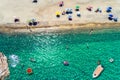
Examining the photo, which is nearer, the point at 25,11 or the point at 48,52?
the point at 48,52

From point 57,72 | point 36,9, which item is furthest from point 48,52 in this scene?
point 36,9

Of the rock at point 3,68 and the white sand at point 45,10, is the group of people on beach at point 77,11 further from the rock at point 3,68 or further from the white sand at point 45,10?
the rock at point 3,68

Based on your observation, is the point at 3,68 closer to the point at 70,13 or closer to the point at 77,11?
the point at 70,13

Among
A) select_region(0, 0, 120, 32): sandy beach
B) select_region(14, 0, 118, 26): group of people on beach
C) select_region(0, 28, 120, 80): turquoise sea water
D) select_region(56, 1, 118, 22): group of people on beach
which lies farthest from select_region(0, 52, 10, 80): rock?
select_region(56, 1, 118, 22): group of people on beach

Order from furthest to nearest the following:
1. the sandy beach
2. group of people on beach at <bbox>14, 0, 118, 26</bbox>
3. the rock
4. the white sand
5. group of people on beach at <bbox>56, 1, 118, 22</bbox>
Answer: group of people on beach at <bbox>56, 1, 118, 22</bbox> → the white sand → group of people on beach at <bbox>14, 0, 118, 26</bbox> → the sandy beach → the rock

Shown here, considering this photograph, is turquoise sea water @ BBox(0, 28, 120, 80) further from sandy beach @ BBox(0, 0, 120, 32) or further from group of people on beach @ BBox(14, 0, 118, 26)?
group of people on beach @ BBox(14, 0, 118, 26)

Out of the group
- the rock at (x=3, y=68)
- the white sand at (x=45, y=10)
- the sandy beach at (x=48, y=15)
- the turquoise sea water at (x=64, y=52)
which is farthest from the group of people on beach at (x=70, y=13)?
the rock at (x=3, y=68)

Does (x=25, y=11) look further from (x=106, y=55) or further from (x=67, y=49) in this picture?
(x=106, y=55)
